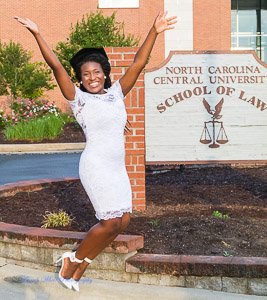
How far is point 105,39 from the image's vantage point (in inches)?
1126

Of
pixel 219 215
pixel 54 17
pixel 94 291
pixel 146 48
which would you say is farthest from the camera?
pixel 54 17

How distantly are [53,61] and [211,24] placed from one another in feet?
118

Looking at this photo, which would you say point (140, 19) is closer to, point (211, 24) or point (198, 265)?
point (211, 24)

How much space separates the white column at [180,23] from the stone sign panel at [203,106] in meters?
30.7

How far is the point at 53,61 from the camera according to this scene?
200 inches

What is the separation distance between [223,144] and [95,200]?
440cm

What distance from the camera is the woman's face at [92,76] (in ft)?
17.1

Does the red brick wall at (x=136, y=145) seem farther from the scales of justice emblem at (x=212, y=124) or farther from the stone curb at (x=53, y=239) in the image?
the stone curb at (x=53, y=239)

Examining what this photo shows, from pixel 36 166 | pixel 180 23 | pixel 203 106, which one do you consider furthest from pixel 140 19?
pixel 203 106

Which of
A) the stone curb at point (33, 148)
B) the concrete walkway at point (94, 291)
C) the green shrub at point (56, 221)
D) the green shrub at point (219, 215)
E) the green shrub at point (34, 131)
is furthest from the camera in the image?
the green shrub at point (34, 131)

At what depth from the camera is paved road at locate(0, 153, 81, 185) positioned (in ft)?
51.0

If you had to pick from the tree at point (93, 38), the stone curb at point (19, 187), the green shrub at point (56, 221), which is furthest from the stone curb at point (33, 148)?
the green shrub at point (56, 221)

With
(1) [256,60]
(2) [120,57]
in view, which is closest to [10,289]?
(2) [120,57]

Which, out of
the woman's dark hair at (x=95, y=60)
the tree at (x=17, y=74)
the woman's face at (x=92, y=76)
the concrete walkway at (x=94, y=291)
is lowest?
the concrete walkway at (x=94, y=291)
